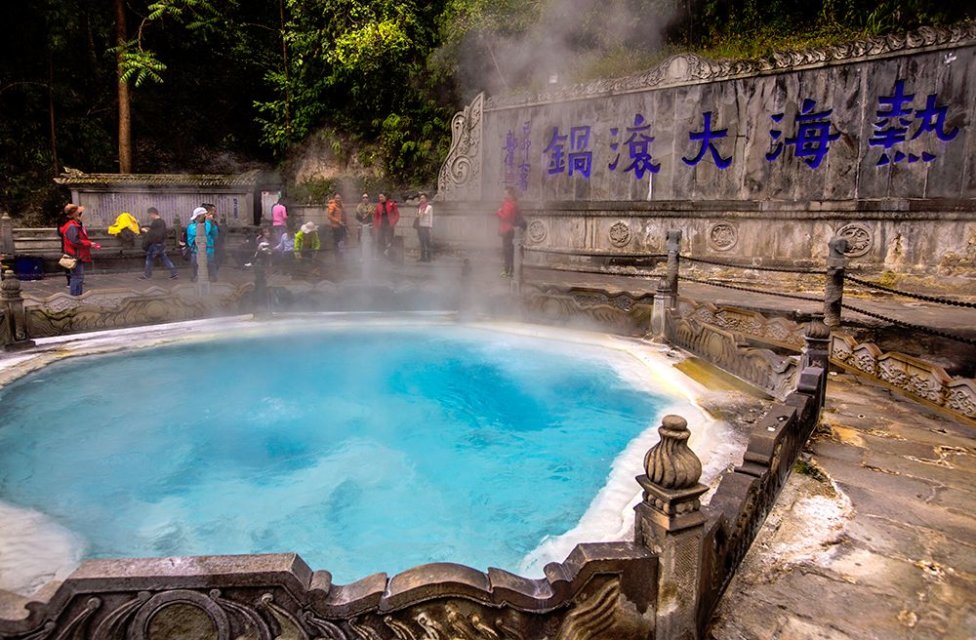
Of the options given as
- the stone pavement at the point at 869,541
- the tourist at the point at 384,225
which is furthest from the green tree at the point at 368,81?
the stone pavement at the point at 869,541

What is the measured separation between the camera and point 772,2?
47.1 ft

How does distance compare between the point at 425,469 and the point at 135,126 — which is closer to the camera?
the point at 425,469

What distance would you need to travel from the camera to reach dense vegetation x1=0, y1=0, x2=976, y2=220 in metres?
15.7

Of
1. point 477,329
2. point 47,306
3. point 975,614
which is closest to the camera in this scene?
point 975,614

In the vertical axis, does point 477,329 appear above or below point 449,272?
below

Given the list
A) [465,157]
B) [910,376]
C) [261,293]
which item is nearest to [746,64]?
[465,157]

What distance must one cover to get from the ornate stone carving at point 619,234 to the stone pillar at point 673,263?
15.4ft

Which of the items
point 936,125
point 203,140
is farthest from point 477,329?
point 203,140

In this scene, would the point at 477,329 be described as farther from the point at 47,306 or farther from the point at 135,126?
the point at 135,126

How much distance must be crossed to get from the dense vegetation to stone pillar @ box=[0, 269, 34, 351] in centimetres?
1306

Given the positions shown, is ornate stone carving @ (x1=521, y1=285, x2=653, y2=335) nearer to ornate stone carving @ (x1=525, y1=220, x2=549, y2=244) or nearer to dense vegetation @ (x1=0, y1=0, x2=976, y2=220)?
ornate stone carving @ (x1=525, y1=220, x2=549, y2=244)

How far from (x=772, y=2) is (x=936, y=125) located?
6497 millimetres

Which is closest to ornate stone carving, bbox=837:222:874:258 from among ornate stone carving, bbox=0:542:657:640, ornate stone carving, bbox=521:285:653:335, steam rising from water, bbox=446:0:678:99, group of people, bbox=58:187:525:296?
ornate stone carving, bbox=521:285:653:335

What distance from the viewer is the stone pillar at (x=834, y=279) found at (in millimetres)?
6824
